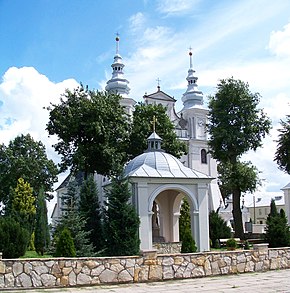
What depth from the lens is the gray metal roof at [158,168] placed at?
21656 mm

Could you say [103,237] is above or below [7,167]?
below

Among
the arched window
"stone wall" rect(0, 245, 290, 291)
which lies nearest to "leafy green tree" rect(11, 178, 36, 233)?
"stone wall" rect(0, 245, 290, 291)

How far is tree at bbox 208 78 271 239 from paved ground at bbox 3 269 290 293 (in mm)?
18625

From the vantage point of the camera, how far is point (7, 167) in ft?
146

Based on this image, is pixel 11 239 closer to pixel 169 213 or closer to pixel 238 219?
pixel 169 213

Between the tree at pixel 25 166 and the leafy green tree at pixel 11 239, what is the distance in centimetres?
2618

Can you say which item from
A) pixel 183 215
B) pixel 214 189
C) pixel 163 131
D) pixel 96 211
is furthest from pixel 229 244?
pixel 214 189

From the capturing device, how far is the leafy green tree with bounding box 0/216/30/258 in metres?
16.6

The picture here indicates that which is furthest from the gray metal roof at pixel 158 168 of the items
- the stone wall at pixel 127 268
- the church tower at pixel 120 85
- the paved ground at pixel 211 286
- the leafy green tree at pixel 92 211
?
the church tower at pixel 120 85

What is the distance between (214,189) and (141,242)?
110 feet

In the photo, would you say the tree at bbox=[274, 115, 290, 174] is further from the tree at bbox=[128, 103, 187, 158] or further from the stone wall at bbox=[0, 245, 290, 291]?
the stone wall at bbox=[0, 245, 290, 291]

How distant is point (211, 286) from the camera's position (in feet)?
36.6

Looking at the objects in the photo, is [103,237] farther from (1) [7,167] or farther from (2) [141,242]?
(1) [7,167]

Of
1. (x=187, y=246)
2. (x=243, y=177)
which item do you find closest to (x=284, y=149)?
(x=243, y=177)
